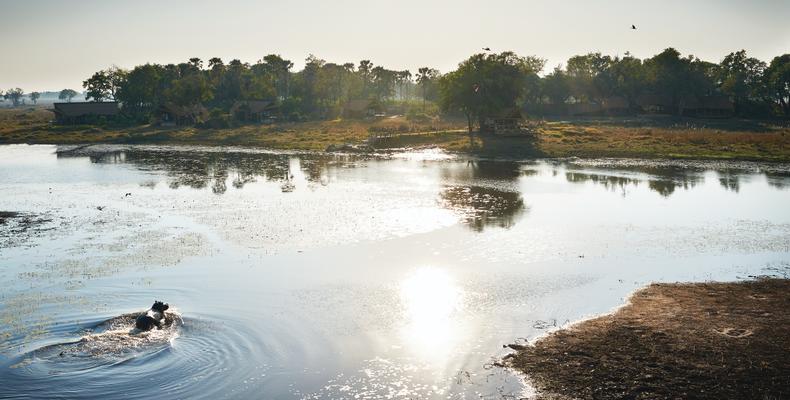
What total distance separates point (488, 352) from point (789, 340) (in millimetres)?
9066

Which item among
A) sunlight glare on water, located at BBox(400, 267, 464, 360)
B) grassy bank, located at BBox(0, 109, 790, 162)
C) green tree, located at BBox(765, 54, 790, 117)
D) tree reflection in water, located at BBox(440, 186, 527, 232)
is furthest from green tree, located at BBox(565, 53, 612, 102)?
sunlight glare on water, located at BBox(400, 267, 464, 360)

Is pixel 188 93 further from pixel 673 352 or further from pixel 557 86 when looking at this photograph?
pixel 673 352

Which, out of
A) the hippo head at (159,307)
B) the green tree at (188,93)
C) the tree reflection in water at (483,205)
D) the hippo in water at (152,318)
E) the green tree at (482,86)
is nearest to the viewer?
the hippo in water at (152,318)

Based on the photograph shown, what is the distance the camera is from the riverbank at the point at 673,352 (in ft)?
50.0

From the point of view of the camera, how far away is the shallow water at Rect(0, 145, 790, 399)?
16828 mm

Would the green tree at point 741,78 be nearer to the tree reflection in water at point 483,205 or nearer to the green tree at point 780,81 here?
the green tree at point 780,81

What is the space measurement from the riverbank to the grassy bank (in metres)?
52.9

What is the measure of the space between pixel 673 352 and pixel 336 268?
47.9 ft

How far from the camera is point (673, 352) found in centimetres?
1725

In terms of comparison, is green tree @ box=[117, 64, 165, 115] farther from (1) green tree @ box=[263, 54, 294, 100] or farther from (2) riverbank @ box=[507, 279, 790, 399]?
(2) riverbank @ box=[507, 279, 790, 399]

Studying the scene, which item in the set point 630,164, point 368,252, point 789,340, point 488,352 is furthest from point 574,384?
point 630,164

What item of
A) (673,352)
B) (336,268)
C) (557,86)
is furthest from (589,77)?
(673,352)

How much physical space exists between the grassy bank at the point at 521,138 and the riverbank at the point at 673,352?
173ft

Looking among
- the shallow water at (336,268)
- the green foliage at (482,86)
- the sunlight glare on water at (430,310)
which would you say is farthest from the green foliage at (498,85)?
the sunlight glare on water at (430,310)
